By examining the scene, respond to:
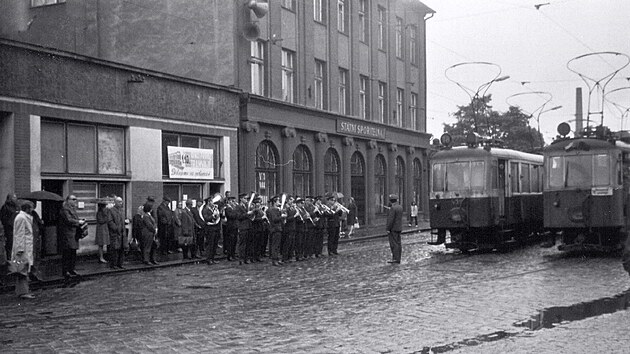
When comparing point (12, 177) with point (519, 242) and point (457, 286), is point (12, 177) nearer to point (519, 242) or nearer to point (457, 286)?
point (457, 286)

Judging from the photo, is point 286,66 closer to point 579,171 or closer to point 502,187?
point 502,187

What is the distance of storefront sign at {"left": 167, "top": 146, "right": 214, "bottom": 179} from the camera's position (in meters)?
25.4

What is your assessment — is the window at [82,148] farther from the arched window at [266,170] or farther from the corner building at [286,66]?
the arched window at [266,170]

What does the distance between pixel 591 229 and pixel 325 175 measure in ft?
55.2

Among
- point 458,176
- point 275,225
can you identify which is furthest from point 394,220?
point 458,176

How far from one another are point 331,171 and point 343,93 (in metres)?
4.28

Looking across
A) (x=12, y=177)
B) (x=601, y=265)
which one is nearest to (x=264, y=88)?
(x=12, y=177)

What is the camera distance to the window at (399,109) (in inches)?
1782

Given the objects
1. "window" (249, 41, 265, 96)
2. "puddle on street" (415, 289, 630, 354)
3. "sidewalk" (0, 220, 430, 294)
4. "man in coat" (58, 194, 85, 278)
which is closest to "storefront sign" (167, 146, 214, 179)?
"sidewalk" (0, 220, 430, 294)

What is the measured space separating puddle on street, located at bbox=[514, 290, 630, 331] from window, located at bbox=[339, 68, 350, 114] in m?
25.9

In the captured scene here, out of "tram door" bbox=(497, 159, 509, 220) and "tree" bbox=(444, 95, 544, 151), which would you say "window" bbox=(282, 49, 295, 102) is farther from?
"tree" bbox=(444, 95, 544, 151)

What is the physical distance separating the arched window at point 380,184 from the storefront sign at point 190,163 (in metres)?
16.0

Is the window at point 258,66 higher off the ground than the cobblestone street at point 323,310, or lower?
higher

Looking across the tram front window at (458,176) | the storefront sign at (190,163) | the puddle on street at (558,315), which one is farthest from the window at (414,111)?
the puddle on street at (558,315)
